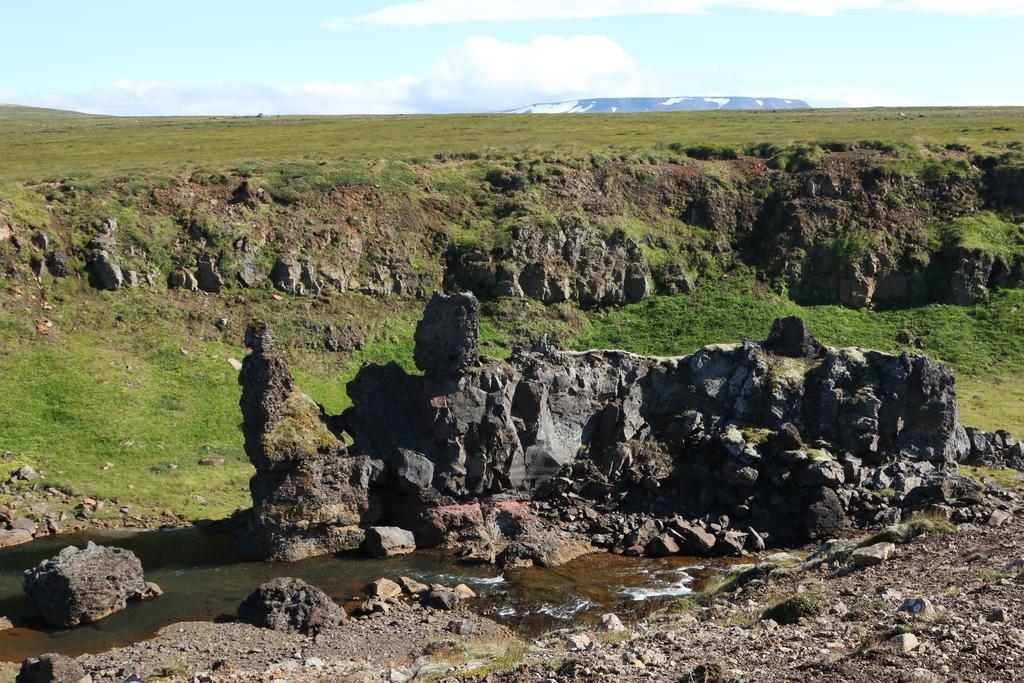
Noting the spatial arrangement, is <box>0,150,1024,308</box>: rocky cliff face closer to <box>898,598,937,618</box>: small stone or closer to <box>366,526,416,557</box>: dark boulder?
<box>366,526,416,557</box>: dark boulder

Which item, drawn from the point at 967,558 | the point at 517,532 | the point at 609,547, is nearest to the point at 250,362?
the point at 517,532

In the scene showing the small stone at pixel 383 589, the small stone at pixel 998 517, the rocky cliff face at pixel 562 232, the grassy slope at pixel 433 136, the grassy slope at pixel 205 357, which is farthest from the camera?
the grassy slope at pixel 433 136

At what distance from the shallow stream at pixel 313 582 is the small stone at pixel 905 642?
12.1 metres

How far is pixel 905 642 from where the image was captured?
23.0 meters

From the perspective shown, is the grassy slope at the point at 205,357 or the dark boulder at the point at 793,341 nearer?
the dark boulder at the point at 793,341

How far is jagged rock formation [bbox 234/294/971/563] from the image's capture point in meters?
42.2

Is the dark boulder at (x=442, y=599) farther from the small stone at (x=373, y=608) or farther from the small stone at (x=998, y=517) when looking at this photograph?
the small stone at (x=998, y=517)

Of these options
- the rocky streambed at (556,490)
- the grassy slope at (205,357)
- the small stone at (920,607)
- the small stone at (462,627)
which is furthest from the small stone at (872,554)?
the grassy slope at (205,357)

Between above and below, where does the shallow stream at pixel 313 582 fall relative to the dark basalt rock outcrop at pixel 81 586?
below

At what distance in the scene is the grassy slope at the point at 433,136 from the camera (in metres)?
92.9

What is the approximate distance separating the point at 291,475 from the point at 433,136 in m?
78.0

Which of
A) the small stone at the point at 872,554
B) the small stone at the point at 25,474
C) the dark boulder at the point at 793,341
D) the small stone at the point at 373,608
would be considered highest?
the dark boulder at the point at 793,341

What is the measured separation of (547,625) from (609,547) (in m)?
8.48

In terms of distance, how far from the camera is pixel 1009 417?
2227 inches
